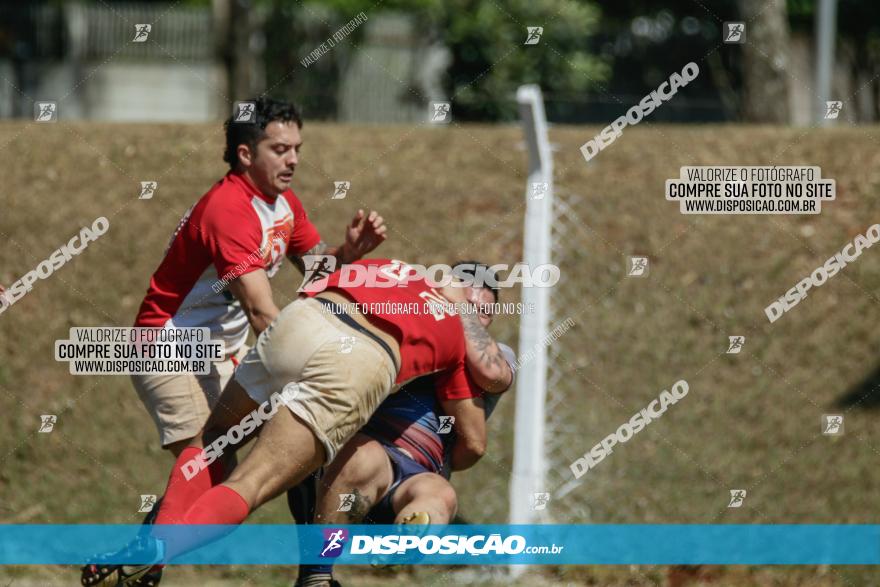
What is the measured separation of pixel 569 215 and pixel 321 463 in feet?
15.7

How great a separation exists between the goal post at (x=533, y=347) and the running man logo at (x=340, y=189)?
2.21 metres

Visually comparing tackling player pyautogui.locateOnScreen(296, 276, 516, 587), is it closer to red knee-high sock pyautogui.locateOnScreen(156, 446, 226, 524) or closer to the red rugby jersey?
the red rugby jersey

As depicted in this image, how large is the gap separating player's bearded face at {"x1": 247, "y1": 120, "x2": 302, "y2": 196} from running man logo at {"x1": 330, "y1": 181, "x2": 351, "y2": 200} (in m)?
3.33

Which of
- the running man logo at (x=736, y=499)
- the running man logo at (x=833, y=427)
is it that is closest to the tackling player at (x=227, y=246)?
the running man logo at (x=736, y=499)

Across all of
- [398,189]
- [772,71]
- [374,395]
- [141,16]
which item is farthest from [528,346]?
[141,16]

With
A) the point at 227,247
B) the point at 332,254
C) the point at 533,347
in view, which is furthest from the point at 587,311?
the point at 227,247

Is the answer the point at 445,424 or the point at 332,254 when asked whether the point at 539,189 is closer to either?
the point at 332,254

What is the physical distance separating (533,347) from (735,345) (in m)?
2.27

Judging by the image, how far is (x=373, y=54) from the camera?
56.3 feet

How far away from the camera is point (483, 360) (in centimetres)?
514

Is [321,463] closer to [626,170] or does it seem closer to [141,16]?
[626,170]

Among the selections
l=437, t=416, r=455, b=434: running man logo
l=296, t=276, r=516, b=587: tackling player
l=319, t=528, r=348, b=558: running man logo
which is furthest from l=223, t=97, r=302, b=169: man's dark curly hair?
l=319, t=528, r=348, b=558: running man logo

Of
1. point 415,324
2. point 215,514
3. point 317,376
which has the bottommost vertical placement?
point 215,514

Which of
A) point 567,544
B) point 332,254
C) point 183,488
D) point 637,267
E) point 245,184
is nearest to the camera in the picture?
point 183,488
